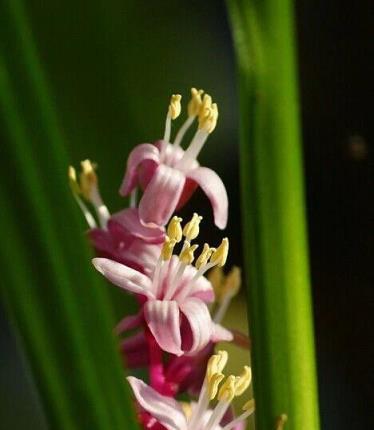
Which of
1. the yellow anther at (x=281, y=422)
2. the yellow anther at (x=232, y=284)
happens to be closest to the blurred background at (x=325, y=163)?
the yellow anther at (x=232, y=284)

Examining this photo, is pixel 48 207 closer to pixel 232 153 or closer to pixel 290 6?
pixel 290 6

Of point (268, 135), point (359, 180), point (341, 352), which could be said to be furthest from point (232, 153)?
point (268, 135)

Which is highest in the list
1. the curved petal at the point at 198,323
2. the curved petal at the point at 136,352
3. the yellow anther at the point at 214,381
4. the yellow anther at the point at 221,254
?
the yellow anther at the point at 221,254

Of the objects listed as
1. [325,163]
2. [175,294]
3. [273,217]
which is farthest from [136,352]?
[325,163]

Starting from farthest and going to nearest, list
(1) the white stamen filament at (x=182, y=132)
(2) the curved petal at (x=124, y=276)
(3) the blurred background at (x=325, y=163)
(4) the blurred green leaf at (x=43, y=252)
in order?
(3) the blurred background at (x=325, y=163)
(1) the white stamen filament at (x=182, y=132)
(2) the curved petal at (x=124, y=276)
(4) the blurred green leaf at (x=43, y=252)

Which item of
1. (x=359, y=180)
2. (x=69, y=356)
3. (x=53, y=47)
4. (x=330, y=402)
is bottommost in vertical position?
(x=330, y=402)

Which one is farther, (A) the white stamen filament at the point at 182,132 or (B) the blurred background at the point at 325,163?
(B) the blurred background at the point at 325,163

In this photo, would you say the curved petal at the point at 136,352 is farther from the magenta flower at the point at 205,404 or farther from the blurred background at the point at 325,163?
the blurred background at the point at 325,163

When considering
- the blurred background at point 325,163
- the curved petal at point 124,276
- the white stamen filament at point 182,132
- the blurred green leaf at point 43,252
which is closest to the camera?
the blurred green leaf at point 43,252
